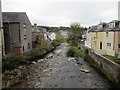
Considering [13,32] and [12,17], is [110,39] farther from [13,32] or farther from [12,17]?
[12,17]

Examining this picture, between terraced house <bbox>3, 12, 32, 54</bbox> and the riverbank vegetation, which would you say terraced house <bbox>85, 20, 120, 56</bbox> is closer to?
the riverbank vegetation

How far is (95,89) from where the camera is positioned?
37.9 feet

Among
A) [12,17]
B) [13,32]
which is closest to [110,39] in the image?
[13,32]

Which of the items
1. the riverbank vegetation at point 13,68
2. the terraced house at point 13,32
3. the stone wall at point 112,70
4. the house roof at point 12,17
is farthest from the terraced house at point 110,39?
the house roof at point 12,17

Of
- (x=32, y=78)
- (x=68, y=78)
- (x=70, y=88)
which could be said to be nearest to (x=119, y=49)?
(x=68, y=78)

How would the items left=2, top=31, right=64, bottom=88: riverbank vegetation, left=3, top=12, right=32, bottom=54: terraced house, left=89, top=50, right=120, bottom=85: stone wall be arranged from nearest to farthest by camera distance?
1. left=89, top=50, right=120, bottom=85: stone wall
2. left=2, top=31, right=64, bottom=88: riverbank vegetation
3. left=3, top=12, right=32, bottom=54: terraced house

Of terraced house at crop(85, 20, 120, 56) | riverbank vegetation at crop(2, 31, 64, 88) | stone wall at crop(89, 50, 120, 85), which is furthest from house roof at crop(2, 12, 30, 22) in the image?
stone wall at crop(89, 50, 120, 85)

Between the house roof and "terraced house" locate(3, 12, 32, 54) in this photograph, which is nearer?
"terraced house" locate(3, 12, 32, 54)

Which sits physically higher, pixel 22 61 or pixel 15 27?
pixel 15 27

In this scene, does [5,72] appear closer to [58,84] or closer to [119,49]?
[58,84]

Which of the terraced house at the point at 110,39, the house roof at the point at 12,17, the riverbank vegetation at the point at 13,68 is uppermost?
the house roof at the point at 12,17

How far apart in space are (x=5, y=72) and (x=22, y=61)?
505cm

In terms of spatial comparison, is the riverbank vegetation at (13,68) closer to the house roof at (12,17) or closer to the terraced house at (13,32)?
the terraced house at (13,32)

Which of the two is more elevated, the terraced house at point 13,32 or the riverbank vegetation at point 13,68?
the terraced house at point 13,32
